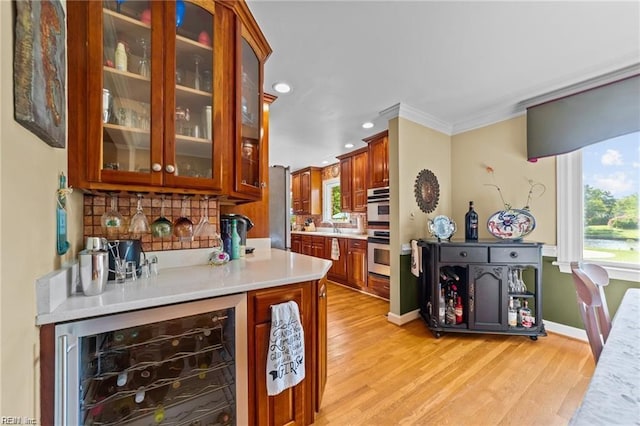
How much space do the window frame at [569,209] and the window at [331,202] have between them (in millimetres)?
3520

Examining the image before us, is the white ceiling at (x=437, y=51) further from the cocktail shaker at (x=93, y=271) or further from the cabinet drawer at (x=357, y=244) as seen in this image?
the cabinet drawer at (x=357, y=244)

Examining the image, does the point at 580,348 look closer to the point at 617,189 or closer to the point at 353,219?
the point at 617,189

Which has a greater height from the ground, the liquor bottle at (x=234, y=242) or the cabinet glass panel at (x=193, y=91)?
the cabinet glass panel at (x=193, y=91)

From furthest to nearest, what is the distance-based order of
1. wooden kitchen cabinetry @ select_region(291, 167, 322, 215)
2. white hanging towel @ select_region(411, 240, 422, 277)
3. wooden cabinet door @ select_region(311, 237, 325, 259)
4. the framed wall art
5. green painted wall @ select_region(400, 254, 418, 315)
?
wooden kitchen cabinetry @ select_region(291, 167, 322, 215)
wooden cabinet door @ select_region(311, 237, 325, 259)
green painted wall @ select_region(400, 254, 418, 315)
white hanging towel @ select_region(411, 240, 422, 277)
the framed wall art

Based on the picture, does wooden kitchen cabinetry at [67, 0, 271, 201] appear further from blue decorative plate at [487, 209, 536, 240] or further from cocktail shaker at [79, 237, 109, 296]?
blue decorative plate at [487, 209, 536, 240]

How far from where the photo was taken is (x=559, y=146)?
2.33 m

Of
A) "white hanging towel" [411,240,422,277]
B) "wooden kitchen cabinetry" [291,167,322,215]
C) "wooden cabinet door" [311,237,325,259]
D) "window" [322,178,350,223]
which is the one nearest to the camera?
"white hanging towel" [411,240,422,277]

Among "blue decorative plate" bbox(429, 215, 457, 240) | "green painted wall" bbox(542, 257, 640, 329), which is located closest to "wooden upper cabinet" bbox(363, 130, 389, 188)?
"blue decorative plate" bbox(429, 215, 457, 240)

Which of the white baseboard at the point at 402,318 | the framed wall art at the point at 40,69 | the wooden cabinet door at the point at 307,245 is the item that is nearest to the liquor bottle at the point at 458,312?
the white baseboard at the point at 402,318

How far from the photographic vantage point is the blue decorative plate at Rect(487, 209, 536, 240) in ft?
8.00

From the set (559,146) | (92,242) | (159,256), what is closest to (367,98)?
(559,146)

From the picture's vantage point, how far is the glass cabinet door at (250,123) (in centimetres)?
148

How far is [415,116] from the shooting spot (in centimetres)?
288

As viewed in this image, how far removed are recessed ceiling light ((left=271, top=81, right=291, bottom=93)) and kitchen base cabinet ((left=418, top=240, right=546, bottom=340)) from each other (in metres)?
2.09
